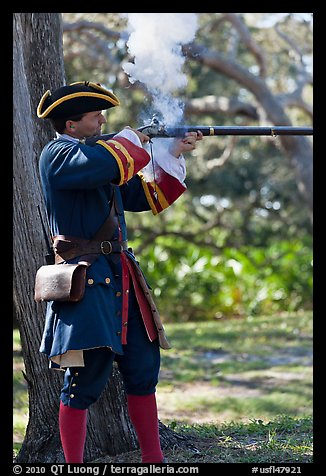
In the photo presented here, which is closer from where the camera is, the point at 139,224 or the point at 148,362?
the point at 148,362

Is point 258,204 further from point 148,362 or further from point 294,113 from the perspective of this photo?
point 148,362

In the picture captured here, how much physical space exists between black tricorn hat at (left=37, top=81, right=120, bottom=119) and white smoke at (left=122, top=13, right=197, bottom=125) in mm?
304

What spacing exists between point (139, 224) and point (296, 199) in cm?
494

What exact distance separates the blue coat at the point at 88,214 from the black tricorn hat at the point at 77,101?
138 mm

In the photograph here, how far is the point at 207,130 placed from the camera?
13.2 feet

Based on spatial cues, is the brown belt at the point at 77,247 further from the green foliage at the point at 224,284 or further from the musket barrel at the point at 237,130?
the green foliage at the point at 224,284

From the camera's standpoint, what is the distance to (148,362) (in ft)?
12.2

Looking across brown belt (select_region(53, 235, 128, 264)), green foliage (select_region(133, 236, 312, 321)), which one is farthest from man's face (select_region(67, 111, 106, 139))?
green foliage (select_region(133, 236, 312, 321))

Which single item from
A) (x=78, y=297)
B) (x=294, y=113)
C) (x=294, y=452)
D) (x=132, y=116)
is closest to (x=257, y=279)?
(x=132, y=116)

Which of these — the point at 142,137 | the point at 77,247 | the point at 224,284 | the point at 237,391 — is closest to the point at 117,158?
the point at 142,137

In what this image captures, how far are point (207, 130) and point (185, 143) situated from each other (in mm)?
177

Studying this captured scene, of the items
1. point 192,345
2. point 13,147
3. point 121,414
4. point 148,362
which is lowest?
point 192,345

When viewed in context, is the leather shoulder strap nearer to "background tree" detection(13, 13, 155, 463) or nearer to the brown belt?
the brown belt
